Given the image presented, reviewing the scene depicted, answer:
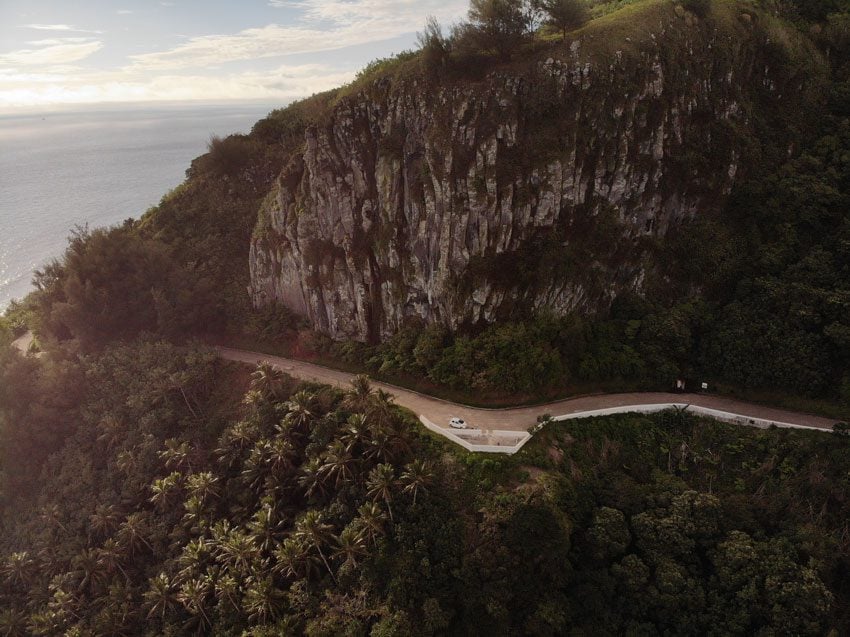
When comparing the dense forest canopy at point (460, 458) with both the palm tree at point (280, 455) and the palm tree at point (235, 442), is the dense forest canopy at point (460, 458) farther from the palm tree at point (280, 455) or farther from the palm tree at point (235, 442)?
the palm tree at point (280, 455)

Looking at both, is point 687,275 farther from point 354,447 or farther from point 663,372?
point 354,447

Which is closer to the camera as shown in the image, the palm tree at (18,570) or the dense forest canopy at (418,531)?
the dense forest canopy at (418,531)

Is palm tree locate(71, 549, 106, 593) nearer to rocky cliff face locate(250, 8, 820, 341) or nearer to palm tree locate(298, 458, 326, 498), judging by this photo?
palm tree locate(298, 458, 326, 498)

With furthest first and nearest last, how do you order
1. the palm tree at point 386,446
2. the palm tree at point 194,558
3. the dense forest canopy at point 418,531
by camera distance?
the palm tree at point 386,446 < the palm tree at point 194,558 < the dense forest canopy at point 418,531

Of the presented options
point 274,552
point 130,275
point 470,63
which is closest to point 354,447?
point 274,552

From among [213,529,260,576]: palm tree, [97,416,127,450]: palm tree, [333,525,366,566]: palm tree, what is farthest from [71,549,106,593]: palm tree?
[333,525,366,566]: palm tree

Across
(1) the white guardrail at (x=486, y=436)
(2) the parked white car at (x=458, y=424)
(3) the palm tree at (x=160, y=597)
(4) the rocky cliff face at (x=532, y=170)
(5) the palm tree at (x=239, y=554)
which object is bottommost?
(3) the palm tree at (x=160, y=597)

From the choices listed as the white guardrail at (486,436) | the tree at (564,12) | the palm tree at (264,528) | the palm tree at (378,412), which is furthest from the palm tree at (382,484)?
the tree at (564,12)
